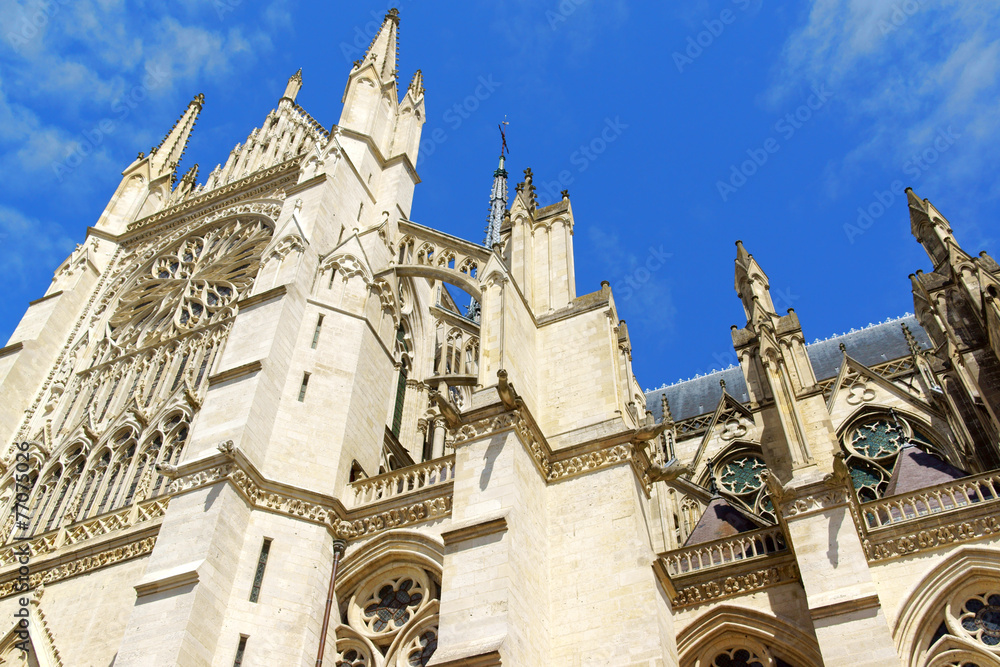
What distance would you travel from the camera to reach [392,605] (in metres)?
11.8

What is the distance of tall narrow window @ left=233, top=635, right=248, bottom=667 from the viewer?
10.6 metres

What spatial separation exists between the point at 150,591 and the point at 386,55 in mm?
16494

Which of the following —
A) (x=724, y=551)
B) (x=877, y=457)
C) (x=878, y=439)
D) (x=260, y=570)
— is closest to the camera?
(x=260, y=570)

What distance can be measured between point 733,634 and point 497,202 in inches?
1508

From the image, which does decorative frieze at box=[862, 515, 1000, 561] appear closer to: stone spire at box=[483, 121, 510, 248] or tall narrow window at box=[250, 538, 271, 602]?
tall narrow window at box=[250, 538, 271, 602]

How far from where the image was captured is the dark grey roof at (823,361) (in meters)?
26.6

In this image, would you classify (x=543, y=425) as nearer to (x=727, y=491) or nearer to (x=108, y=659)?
(x=108, y=659)

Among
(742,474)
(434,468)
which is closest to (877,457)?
(742,474)

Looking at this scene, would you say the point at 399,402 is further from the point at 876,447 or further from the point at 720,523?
the point at 876,447

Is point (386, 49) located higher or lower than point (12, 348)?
higher

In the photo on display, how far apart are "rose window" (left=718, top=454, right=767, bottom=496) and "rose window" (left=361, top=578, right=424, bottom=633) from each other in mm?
10300

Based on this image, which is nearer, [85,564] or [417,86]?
[85,564]

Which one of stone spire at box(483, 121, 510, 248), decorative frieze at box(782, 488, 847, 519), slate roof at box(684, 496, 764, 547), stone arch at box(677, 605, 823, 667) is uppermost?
stone spire at box(483, 121, 510, 248)

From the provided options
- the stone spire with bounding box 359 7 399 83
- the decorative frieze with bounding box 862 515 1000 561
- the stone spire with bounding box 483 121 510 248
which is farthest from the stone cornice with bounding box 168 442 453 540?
the stone spire with bounding box 483 121 510 248
